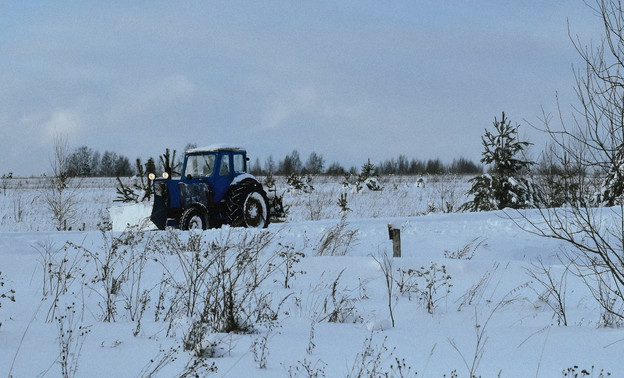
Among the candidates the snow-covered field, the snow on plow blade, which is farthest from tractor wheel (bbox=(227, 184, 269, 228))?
the snow-covered field

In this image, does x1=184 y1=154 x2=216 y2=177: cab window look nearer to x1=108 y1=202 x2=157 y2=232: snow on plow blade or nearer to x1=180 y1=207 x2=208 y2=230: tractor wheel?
x1=180 y1=207 x2=208 y2=230: tractor wheel

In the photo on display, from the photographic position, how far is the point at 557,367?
12.6ft

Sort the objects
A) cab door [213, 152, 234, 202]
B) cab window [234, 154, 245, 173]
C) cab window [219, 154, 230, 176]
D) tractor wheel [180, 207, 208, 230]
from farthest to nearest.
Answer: cab window [234, 154, 245, 173] → cab window [219, 154, 230, 176] → cab door [213, 152, 234, 202] → tractor wheel [180, 207, 208, 230]

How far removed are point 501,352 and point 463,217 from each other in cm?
852

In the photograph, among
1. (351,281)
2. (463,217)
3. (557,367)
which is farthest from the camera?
(463,217)

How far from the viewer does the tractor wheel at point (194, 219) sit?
35.8ft

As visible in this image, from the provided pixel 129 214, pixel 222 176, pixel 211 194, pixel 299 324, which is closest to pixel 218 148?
pixel 222 176

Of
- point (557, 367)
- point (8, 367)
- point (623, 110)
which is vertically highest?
point (623, 110)

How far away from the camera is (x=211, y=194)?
1127cm

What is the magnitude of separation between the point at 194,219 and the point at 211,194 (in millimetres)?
630

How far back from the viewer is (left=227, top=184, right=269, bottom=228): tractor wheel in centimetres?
1134

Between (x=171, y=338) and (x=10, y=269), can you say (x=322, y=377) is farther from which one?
(x=10, y=269)

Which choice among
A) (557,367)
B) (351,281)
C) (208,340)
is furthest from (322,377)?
(351,281)

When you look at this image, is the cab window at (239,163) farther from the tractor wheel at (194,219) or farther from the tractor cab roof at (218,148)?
the tractor wheel at (194,219)
